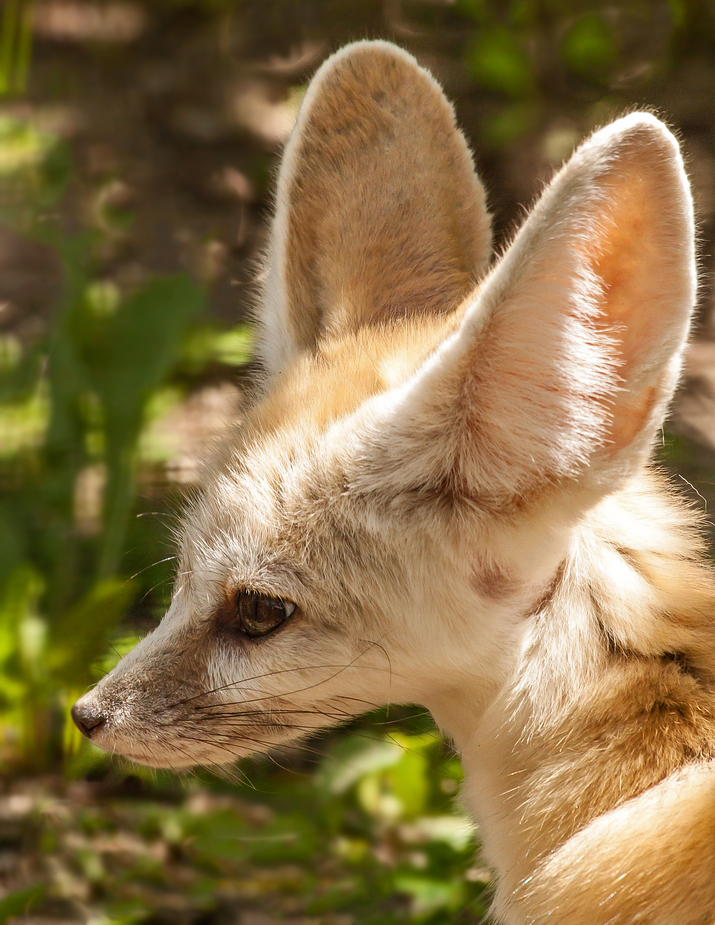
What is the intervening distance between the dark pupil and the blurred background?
2.08ft

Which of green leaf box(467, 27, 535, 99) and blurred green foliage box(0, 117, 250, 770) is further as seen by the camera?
green leaf box(467, 27, 535, 99)

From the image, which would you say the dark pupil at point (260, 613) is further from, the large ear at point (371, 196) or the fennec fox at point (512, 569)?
the large ear at point (371, 196)

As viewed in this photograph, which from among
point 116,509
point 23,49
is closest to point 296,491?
point 116,509

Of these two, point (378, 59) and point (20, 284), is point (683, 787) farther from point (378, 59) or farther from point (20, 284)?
point (20, 284)

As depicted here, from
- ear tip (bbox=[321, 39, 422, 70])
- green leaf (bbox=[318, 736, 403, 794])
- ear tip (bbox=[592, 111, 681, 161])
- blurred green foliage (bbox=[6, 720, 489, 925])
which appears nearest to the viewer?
ear tip (bbox=[592, 111, 681, 161])

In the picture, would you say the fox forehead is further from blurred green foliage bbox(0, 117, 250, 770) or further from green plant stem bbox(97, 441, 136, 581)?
green plant stem bbox(97, 441, 136, 581)

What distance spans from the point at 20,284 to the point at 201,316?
107 cm

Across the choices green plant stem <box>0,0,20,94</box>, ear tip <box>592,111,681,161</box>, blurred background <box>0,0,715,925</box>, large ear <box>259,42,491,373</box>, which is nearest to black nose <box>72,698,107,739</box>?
blurred background <box>0,0,715,925</box>

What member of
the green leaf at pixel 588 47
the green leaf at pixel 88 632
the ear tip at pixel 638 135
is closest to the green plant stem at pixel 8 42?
the green leaf at pixel 588 47

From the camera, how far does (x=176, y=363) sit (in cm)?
410

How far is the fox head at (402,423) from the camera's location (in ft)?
5.19

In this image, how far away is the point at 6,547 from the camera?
3555mm

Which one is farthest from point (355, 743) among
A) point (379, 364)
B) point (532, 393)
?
point (532, 393)

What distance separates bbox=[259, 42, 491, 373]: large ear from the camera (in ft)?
7.83
